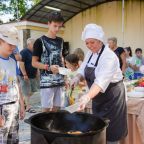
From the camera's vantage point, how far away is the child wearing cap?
2.22 m

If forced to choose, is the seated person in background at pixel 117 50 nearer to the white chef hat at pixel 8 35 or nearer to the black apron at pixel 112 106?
the black apron at pixel 112 106

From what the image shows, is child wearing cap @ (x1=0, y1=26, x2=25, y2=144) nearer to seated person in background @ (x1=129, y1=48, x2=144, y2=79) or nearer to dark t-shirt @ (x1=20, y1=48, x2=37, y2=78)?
seated person in background @ (x1=129, y1=48, x2=144, y2=79)

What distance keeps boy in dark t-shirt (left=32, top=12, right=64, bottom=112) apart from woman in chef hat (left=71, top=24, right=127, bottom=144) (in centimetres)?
55

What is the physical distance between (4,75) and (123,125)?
1137 millimetres

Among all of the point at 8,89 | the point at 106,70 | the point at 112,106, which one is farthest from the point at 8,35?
the point at 112,106

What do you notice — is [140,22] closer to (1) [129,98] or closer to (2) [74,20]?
(2) [74,20]

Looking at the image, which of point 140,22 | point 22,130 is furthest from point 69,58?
point 140,22

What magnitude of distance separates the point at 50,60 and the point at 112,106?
98 cm

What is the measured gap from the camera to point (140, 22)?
1131 cm

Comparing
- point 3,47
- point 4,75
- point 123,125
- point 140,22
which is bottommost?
point 123,125

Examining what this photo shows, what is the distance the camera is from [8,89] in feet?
7.63

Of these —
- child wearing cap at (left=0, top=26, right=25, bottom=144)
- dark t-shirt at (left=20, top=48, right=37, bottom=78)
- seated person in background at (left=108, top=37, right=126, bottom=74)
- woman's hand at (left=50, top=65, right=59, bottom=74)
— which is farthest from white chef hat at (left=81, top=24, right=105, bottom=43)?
dark t-shirt at (left=20, top=48, right=37, bottom=78)

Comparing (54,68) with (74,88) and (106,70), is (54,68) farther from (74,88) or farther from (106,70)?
(106,70)

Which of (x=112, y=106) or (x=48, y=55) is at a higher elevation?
(x=48, y=55)
